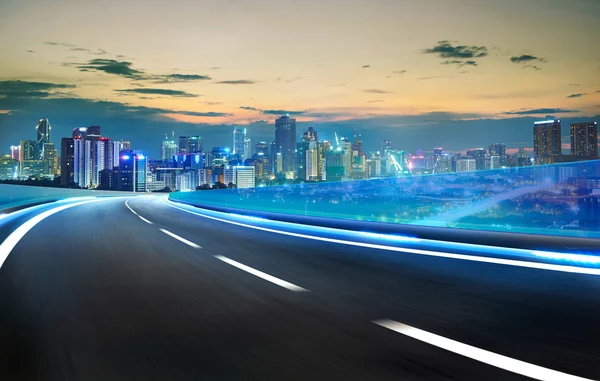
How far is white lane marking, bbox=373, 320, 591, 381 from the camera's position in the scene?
3.65 meters

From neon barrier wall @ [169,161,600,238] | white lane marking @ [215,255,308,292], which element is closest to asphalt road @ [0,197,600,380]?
white lane marking @ [215,255,308,292]

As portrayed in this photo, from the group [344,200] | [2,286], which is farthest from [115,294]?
[344,200]

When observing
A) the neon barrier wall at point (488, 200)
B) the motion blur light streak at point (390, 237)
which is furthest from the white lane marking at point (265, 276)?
the neon barrier wall at point (488, 200)

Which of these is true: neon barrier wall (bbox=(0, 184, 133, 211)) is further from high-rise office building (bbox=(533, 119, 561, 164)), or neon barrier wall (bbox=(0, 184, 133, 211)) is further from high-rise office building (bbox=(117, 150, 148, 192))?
high-rise office building (bbox=(117, 150, 148, 192))

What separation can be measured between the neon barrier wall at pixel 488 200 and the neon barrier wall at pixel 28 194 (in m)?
A: 22.2

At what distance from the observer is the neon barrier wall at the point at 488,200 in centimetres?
1092

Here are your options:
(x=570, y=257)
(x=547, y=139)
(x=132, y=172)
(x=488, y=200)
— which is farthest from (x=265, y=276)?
(x=132, y=172)

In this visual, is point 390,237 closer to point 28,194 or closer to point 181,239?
point 181,239

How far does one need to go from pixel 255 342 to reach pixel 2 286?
4819 millimetres

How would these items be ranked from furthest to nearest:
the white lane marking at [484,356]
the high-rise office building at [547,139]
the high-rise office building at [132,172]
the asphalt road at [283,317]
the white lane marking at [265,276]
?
the high-rise office building at [132,172] < the high-rise office building at [547,139] < the white lane marking at [265,276] < the asphalt road at [283,317] < the white lane marking at [484,356]

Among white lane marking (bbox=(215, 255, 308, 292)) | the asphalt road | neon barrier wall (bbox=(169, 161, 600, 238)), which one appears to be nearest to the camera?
the asphalt road

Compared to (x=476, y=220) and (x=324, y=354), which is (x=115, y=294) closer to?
(x=324, y=354)

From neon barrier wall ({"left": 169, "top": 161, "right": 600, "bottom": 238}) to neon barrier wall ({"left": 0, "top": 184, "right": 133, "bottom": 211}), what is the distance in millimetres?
22206

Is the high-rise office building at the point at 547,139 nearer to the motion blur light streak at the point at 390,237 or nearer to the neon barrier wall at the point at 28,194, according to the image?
the motion blur light streak at the point at 390,237
